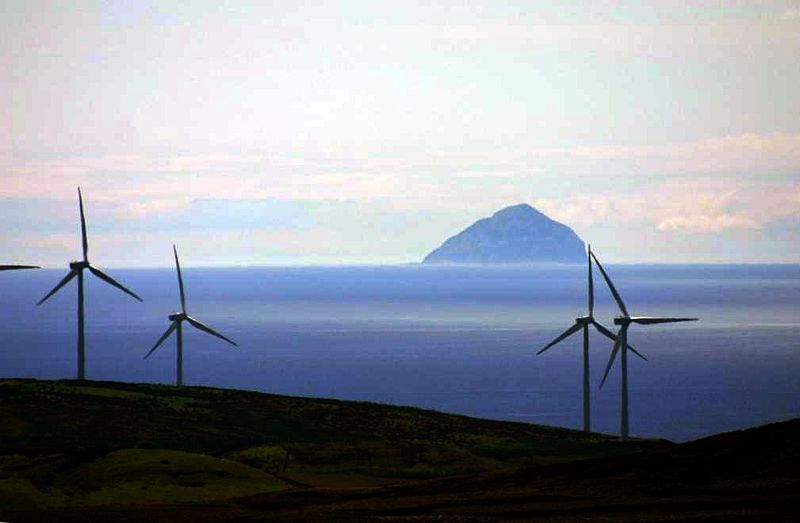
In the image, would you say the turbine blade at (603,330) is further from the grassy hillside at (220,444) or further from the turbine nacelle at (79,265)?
the turbine nacelle at (79,265)

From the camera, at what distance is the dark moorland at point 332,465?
150 ft

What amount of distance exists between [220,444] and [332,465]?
884 cm

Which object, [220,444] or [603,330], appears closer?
[220,444]

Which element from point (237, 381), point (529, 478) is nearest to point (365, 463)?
point (529, 478)

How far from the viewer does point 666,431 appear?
482 ft

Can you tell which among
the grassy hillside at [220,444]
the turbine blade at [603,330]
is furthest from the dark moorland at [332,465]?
the turbine blade at [603,330]

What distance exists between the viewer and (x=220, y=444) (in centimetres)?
8038

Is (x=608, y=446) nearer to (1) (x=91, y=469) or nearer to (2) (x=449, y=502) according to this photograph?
(1) (x=91, y=469)

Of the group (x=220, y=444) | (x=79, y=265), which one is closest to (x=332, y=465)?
(x=220, y=444)

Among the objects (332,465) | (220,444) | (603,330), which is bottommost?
(332,465)

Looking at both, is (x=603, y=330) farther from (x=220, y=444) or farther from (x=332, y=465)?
(x=332, y=465)

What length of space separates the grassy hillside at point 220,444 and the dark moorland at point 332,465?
0.13 metres

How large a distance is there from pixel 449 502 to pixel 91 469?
892 inches

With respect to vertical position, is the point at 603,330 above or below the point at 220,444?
above
